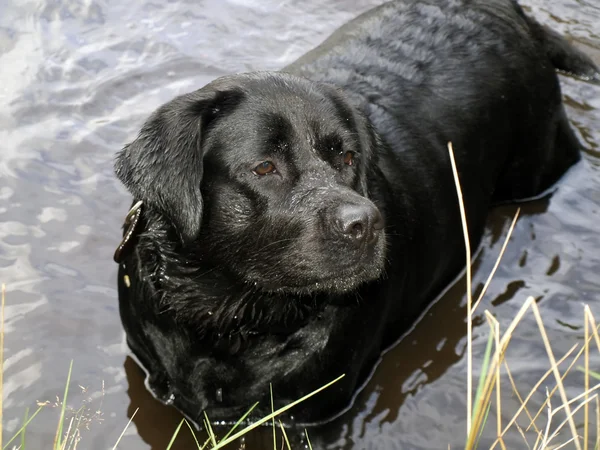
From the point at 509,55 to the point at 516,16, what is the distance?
1.46 feet

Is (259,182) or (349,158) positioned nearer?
(259,182)

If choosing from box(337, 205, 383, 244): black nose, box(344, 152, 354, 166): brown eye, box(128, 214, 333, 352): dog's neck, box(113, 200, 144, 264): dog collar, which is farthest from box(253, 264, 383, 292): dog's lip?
box(113, 200, 144, 264): dog collar

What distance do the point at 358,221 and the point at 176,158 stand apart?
797mm

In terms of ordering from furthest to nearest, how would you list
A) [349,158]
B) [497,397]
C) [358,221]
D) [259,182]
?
1. [349,158]
2. [259,182]
3. [358,221]
4. [497,397]

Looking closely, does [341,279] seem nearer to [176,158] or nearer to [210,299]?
[210,299]

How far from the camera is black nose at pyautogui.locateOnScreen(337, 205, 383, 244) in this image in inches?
123

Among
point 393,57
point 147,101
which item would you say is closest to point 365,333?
point 393,57

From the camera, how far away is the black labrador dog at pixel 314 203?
11.0 ft

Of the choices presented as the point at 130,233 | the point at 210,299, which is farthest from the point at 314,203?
the point at 130,233

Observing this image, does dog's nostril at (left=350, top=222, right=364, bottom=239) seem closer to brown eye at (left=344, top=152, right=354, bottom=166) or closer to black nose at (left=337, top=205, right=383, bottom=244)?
black nose at (left=337, top=205, right=383, bottom=244)

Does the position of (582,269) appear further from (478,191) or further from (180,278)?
(180,278)

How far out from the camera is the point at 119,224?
518 cm

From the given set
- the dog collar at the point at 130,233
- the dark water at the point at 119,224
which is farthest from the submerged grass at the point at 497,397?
the dog collar at the point at 130,233

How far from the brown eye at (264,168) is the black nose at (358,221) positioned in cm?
37
